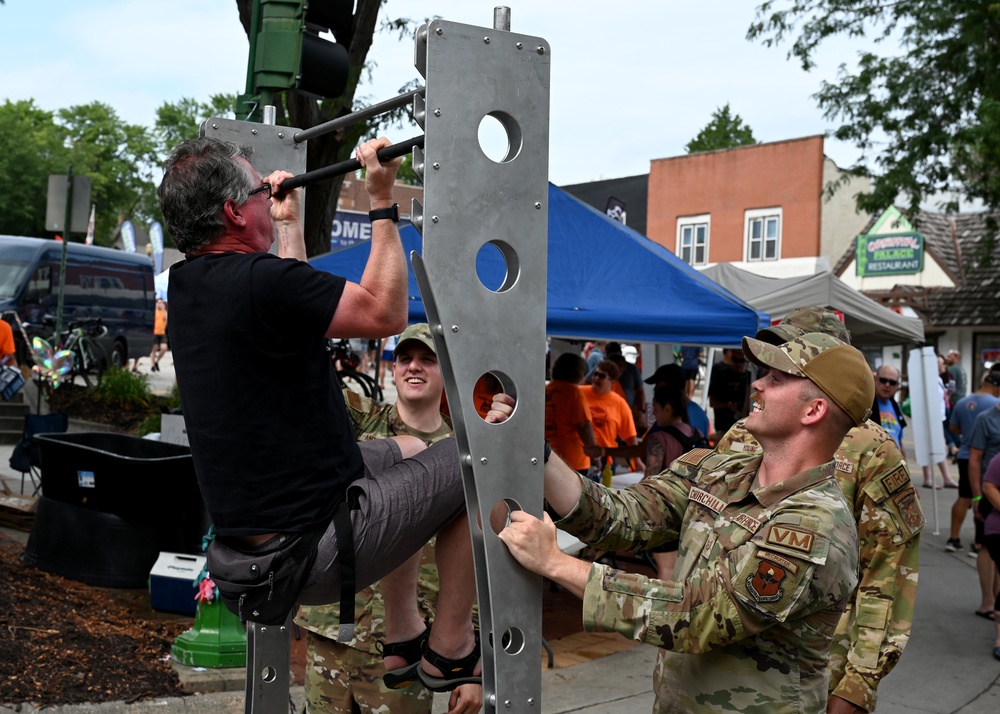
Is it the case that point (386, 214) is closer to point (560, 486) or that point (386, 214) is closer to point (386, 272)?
point (386, 272)

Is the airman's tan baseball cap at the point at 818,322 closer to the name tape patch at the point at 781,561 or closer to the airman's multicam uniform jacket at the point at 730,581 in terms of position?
the airman's multicam uniform jacket at the point at 730,581

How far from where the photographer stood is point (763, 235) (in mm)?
36219

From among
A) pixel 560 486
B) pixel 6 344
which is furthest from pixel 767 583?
pixel 6 344

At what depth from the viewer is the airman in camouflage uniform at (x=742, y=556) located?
2.34 m

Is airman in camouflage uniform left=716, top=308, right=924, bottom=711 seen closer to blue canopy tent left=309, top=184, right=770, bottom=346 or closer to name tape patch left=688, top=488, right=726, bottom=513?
name tape patch left=688, top=488, right=726, bottom=513

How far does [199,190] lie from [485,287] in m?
0.84

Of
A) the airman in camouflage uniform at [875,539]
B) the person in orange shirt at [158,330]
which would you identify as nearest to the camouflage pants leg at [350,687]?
the airman in camouflage uniform at [875,539]

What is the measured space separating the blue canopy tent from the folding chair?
4.54 metres

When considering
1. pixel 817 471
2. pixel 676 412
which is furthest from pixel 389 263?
pixel 676 412

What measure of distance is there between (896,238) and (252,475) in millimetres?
33244

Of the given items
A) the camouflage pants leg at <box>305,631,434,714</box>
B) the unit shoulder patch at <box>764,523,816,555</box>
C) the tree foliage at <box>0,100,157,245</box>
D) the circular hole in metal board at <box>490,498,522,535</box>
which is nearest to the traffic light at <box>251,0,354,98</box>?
the camouflage pants leg at <box>305,631,434,714</box>

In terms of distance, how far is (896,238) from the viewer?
107 ft

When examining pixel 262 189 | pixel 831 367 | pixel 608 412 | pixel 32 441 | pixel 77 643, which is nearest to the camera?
pixel 262 189

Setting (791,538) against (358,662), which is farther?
(358,662)
